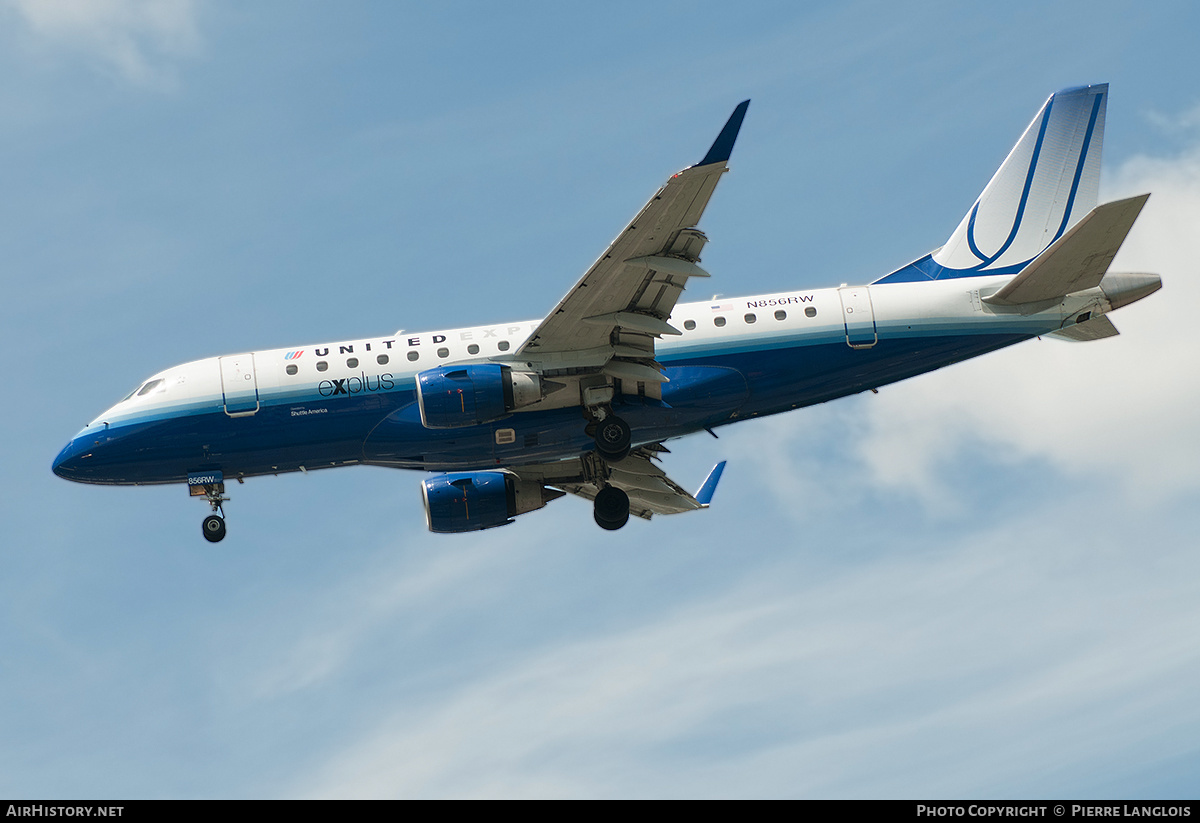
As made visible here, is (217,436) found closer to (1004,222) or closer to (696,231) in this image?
(696,231)

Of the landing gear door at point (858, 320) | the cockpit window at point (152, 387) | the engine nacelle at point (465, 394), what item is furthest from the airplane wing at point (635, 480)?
the cockpit window at point (152, 387)

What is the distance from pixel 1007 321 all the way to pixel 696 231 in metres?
10.1

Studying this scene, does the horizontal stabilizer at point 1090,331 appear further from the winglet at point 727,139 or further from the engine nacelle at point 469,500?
the engine nacelle at point 469,500

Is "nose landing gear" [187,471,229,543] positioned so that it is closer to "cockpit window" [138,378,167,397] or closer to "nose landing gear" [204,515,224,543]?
"nose landing gear" [204,515,224,543]

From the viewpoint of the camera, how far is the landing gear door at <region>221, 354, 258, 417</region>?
34.5 metres

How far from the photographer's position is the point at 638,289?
31.5 metres

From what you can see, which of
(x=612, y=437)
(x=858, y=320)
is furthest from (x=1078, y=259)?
(x=612, y=437)

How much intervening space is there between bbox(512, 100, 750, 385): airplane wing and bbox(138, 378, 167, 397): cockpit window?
9.66 m

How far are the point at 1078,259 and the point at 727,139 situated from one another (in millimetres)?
11190

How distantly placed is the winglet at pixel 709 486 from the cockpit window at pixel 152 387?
1571 cm

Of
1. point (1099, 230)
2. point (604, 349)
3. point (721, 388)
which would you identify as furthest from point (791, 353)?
point (1099, 230)

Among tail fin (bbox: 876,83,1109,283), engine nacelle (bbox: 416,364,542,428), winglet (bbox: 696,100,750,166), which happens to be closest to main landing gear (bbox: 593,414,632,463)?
engine nacelle (bbox: 416,364,542,428)

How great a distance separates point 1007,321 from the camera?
3481cm
